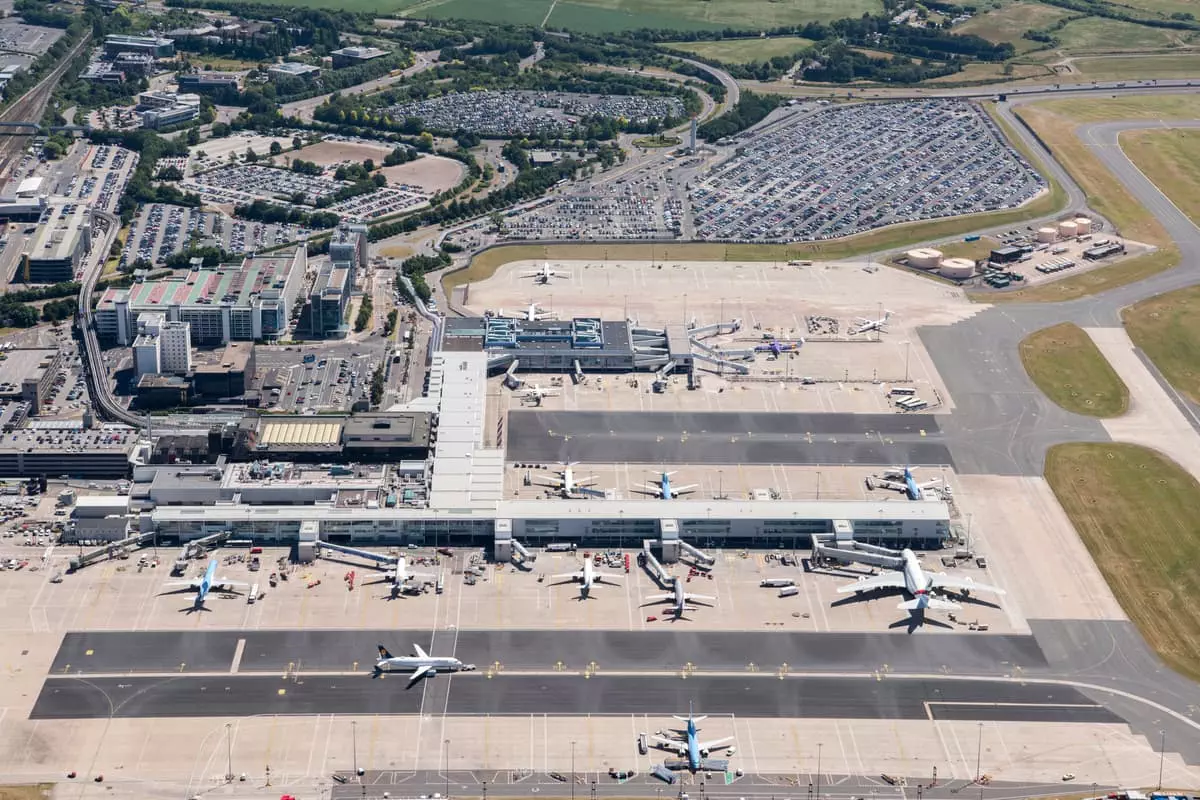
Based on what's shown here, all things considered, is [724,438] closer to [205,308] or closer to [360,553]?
[360,553]

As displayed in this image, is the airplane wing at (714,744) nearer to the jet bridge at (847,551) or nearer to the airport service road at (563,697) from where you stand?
the airport service road at (563,697)

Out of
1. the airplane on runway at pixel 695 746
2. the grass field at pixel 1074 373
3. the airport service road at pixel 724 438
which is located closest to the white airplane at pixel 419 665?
the airplane on runway at pixel 695 746

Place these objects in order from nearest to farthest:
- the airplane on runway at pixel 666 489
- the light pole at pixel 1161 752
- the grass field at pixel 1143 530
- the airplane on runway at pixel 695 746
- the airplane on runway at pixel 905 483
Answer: the light pole at pixel 1161 752
the airplane on runway at pixel 695 746
the grass field at pixel 1143 530
the airplane on runway at pixel 666 489
the airplane on runway at pixel 905 483

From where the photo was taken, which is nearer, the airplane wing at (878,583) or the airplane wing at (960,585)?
the airplane wing at (878,583)

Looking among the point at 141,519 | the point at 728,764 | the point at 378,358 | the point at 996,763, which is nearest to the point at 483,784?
the point at 728,764

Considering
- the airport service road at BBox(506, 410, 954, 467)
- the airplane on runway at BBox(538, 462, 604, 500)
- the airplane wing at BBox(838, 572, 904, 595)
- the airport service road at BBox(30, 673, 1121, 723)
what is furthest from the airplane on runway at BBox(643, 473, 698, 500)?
the airport service road at BBox(30, 673, 1121, 723)

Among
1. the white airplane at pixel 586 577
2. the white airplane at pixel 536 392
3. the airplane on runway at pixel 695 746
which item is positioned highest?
the airplane on runway at pixel 695 746
